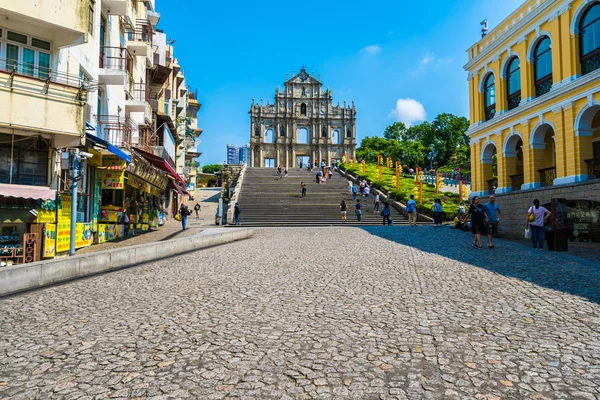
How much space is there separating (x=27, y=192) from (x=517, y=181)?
1901 centimetres

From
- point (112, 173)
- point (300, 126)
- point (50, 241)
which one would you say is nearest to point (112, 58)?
point (112, 173)

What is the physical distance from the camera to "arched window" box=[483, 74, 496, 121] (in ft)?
71.3

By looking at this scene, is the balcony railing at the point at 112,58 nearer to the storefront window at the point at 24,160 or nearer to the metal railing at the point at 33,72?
the metal railing at the point at 33,72

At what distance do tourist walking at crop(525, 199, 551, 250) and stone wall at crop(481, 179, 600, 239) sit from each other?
9.29ft

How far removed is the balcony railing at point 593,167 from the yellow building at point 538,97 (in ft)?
0.10

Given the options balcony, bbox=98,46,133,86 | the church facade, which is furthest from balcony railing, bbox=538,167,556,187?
the church facade

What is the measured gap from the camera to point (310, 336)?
15.1ft

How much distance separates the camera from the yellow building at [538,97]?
51.2 feet

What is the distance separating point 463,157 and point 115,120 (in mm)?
67118

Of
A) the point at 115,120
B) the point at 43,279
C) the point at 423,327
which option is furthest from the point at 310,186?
the point at 423,327

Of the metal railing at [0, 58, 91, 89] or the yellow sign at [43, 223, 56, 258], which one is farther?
the yellow sign at [43, 223, 56, 258]

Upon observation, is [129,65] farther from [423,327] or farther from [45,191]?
[423,327]

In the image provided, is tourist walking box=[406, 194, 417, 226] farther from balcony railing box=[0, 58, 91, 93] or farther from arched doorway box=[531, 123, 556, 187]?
balcony railing box=[0, 58, 91, 93]

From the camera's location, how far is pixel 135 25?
2273 centimetres
